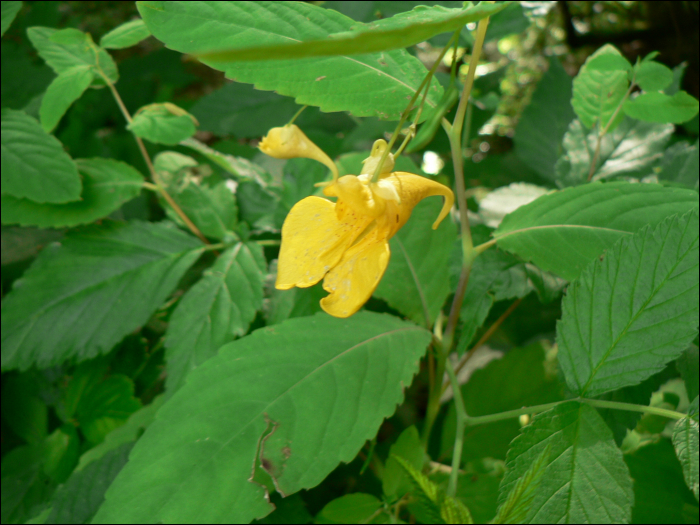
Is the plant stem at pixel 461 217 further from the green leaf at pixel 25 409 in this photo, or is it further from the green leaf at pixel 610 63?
the green leaf at pixel 25 409

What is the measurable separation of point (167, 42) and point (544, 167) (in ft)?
3.21

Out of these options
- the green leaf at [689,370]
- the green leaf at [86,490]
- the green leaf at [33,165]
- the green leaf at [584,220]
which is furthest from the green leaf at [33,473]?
the green leaf at [689,370]

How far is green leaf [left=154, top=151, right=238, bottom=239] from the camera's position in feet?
3.23

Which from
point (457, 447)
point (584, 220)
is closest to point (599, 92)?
point (584, 220)

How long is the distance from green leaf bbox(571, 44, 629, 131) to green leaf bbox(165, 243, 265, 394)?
2.19 feet

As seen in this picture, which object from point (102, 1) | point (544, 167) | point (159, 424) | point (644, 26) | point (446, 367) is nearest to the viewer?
point (159, 424)

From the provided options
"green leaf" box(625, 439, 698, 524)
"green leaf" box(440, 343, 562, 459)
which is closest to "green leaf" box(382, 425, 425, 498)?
"green leaf" box(440, 343, 562, 459)

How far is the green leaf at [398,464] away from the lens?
704 millimetres

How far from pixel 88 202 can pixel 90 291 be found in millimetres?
188

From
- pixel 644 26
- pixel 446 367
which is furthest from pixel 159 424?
pixel 644 26

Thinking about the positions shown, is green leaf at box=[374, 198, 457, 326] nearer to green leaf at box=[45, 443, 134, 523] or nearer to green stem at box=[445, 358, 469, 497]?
green stem at box=[445, 358, 469, 497]

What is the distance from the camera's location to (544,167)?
118cm

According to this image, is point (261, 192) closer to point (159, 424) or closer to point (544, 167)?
point (159, 424)

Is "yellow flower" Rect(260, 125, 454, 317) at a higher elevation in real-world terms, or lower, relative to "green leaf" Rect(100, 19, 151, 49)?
lower
